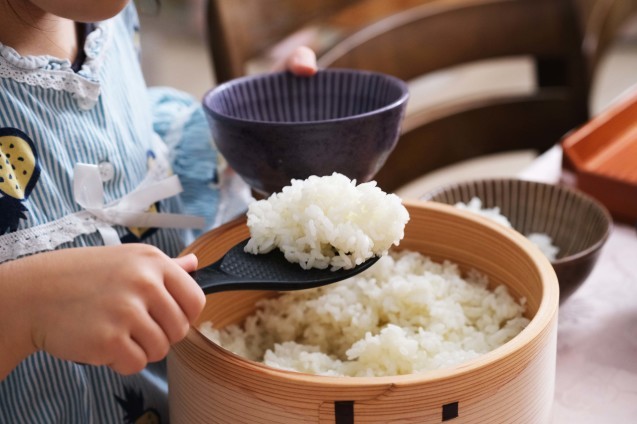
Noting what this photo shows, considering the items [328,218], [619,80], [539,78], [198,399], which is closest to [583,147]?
[539,78]

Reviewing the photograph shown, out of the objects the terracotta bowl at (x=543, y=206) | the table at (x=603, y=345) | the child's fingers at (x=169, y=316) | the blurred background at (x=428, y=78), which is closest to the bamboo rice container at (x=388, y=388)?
the child's fingers at (x=169, y=316)

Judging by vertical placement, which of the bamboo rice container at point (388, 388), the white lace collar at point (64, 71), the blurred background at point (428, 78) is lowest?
the blurred background at point (428, 78)

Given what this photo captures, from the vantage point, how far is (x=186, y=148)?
941mm

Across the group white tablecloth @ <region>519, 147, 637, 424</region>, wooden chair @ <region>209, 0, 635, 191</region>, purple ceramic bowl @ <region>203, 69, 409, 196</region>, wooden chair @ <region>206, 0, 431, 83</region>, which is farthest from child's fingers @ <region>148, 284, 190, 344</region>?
wooden chair @ <region>209, 0, 635, 191</region>

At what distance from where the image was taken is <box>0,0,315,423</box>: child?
0.51 m

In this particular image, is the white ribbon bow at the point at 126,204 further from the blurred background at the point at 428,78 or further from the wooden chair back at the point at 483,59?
the blurred background at the point at 428,78

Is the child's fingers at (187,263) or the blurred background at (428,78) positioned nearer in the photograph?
the child's fingers at (187,263)

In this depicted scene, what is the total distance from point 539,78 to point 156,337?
1.35 meters

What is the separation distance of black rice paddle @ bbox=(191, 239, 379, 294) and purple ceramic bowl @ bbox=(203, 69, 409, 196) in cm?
13

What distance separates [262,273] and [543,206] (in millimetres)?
495

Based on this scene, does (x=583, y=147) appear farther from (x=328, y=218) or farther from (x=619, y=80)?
(x=619, y=80)

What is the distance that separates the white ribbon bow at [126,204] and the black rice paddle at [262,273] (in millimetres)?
207

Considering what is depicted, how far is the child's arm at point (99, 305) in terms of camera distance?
0.50m

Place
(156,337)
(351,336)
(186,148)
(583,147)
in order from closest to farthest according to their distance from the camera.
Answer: (156,337) < (351,336) < (186,148) < (583,147)
